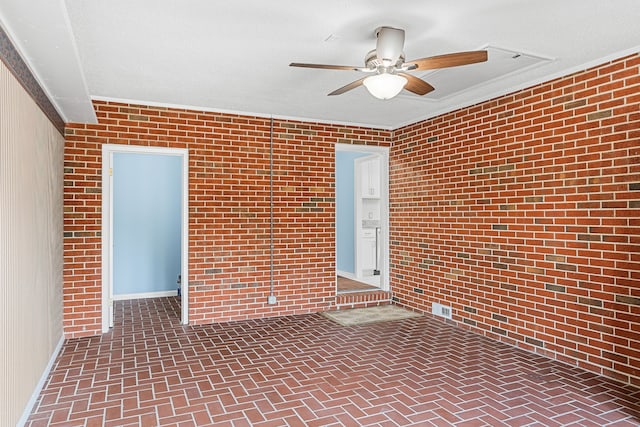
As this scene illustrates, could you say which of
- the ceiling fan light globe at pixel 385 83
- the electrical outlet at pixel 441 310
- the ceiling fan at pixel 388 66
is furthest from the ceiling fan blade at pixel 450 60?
the electrical outlet at pixel 441 310

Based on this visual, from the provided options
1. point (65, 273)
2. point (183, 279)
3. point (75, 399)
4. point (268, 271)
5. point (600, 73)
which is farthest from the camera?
point (268, 271)

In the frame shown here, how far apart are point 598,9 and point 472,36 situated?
72cm

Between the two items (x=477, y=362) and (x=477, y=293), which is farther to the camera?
(x=477, y=293)

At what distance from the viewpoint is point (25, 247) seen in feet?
8.93

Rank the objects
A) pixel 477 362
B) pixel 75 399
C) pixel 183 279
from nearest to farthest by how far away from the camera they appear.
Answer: pixel 75 399 → pixel 477 362 → pixel 183 279

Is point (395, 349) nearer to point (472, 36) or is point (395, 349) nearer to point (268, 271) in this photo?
point (268, 271)

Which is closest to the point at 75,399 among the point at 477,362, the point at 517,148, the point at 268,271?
the point at 268,271

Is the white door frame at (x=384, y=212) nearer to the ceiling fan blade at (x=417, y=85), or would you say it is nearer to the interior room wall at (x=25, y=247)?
the ceiling fan blade at (x=417, y=85)

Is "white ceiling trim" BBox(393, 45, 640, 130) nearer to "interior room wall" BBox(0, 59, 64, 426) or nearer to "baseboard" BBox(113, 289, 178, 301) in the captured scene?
"interior room wall" BBox(0, 59, 64, 426)

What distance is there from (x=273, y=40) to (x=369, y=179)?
4843mm

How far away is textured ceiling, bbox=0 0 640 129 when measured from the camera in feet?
8.00

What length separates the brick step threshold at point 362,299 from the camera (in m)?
5.50

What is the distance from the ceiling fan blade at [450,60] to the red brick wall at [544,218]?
59.5 inches

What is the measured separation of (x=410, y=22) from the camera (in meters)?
2.65
